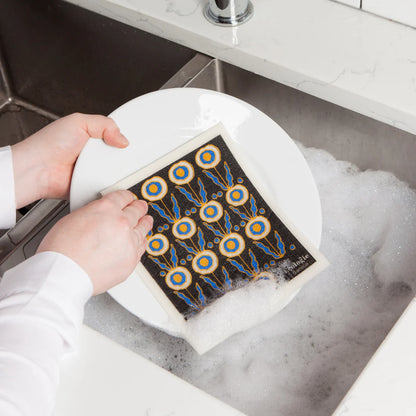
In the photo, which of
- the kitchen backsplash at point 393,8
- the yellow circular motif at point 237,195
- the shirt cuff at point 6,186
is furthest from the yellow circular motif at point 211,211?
the kitchen backsplash at point 393,8

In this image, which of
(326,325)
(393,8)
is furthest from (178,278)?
(393,8)

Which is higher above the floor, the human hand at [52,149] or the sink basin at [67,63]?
the human hand at [52,149]

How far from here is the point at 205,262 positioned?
91 centimetres

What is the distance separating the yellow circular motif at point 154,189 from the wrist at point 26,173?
0.14m

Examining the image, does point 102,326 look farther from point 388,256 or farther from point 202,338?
point 388,256

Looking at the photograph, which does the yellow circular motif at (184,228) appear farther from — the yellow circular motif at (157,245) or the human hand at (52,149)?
the human hand at (52,149)

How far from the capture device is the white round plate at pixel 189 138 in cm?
93

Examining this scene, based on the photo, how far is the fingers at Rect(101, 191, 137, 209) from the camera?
34.6 inches

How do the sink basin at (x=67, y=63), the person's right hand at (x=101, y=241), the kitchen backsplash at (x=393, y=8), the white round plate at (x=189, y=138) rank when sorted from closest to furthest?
the person's right hand at (x=101, y=241) → the white round plate at (x=189, y=138) → the kitchen backsplash at (x=393, y=8) → the sink basin at (x=67, y=63)

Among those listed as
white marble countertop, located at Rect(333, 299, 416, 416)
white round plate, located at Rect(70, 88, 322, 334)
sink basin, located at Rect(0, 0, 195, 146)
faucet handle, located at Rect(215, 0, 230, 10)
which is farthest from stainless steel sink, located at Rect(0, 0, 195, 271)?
white marble countertop, located at Rect(333, 299, 416, 416)

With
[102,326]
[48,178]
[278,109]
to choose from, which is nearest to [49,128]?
[48,178]

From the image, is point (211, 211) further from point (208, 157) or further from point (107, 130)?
point (107, 130)

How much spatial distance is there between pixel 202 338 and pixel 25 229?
305 millimetres

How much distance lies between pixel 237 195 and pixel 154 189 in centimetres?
11
